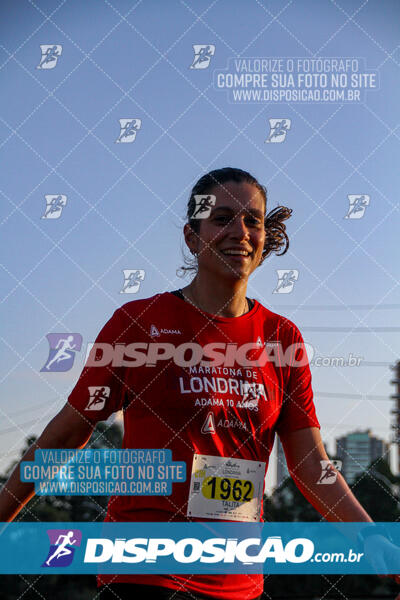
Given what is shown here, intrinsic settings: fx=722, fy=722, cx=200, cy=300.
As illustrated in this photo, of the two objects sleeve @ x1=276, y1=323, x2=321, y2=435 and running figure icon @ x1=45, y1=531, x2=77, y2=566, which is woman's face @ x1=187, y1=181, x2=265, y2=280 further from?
running figure icon @ x1=45, y1=531, x2=77, y2=566

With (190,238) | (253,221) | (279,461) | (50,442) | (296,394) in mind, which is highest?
(253,221)

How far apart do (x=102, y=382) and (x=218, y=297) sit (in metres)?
0.60

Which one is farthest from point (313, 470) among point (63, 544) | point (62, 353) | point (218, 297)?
point (62, 353)

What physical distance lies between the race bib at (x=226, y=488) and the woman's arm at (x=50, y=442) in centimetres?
49

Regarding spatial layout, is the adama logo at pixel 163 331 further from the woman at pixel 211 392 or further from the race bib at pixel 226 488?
the race bib at pixel 226 488

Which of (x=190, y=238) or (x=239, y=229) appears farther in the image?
(x=190, y=238)

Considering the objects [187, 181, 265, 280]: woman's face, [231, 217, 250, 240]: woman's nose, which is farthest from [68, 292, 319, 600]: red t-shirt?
[231, 217, 250, 240]: woman's nose

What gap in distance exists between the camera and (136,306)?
2973mm

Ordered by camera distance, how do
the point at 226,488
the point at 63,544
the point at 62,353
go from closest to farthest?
the point at 226,488, the point at 63,544, the point at 62,353

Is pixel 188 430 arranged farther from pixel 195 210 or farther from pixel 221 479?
pixel 195 210

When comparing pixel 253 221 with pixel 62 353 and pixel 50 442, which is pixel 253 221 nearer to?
A: pixel 50 442

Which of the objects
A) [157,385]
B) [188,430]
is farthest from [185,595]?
[157,385]

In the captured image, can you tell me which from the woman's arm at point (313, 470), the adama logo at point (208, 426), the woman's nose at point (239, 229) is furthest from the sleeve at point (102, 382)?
the woman's arm at point (313, 470)

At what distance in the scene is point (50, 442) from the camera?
9.39 feet
